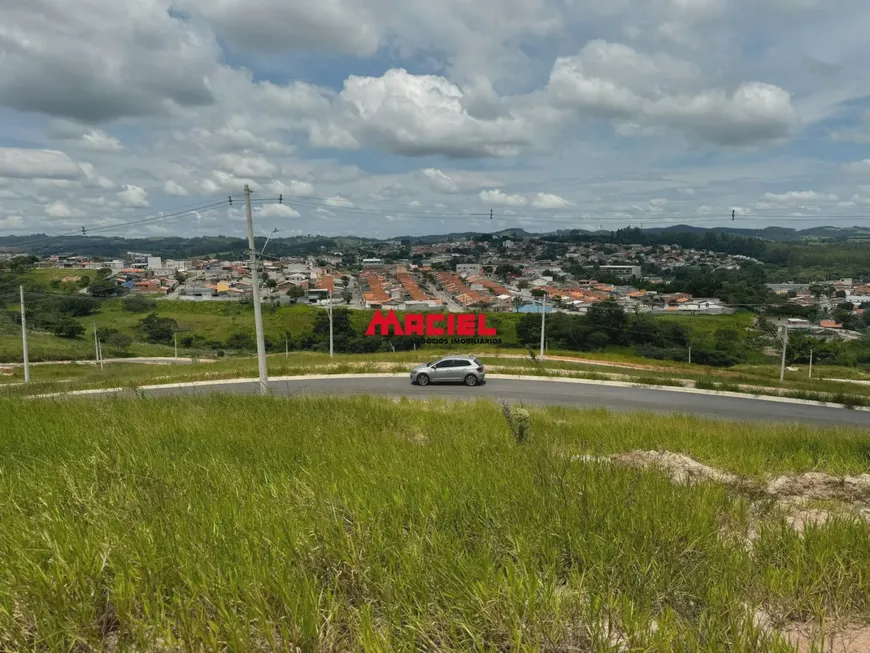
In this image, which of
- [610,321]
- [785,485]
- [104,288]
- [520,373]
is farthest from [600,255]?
[785,485]

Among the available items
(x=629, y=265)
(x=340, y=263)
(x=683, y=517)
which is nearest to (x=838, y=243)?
(x=629, y=265)

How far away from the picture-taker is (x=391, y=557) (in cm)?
255

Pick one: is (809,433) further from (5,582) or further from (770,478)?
(5,582)

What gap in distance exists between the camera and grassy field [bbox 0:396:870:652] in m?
2.03

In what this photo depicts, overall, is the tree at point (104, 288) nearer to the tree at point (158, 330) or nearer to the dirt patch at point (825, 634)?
the tree at point (158, 330)

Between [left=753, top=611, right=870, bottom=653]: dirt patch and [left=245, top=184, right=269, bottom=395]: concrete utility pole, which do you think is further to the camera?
[left=245, top=184, right=269, bottom=395]: concrete utility pole

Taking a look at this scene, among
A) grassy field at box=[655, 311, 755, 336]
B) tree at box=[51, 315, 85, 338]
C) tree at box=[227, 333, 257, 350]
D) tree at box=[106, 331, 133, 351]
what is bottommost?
tree at box=[227, 333, 257, 350]

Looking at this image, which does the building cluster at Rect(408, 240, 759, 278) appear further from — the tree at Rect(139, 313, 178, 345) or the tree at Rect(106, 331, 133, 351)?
the tree at Rect(106, 331, 133, 351)

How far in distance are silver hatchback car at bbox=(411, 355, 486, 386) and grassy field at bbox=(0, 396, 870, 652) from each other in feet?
65.7

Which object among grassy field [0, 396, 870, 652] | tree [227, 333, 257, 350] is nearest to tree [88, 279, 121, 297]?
tree [227, 333, 257, 350]
